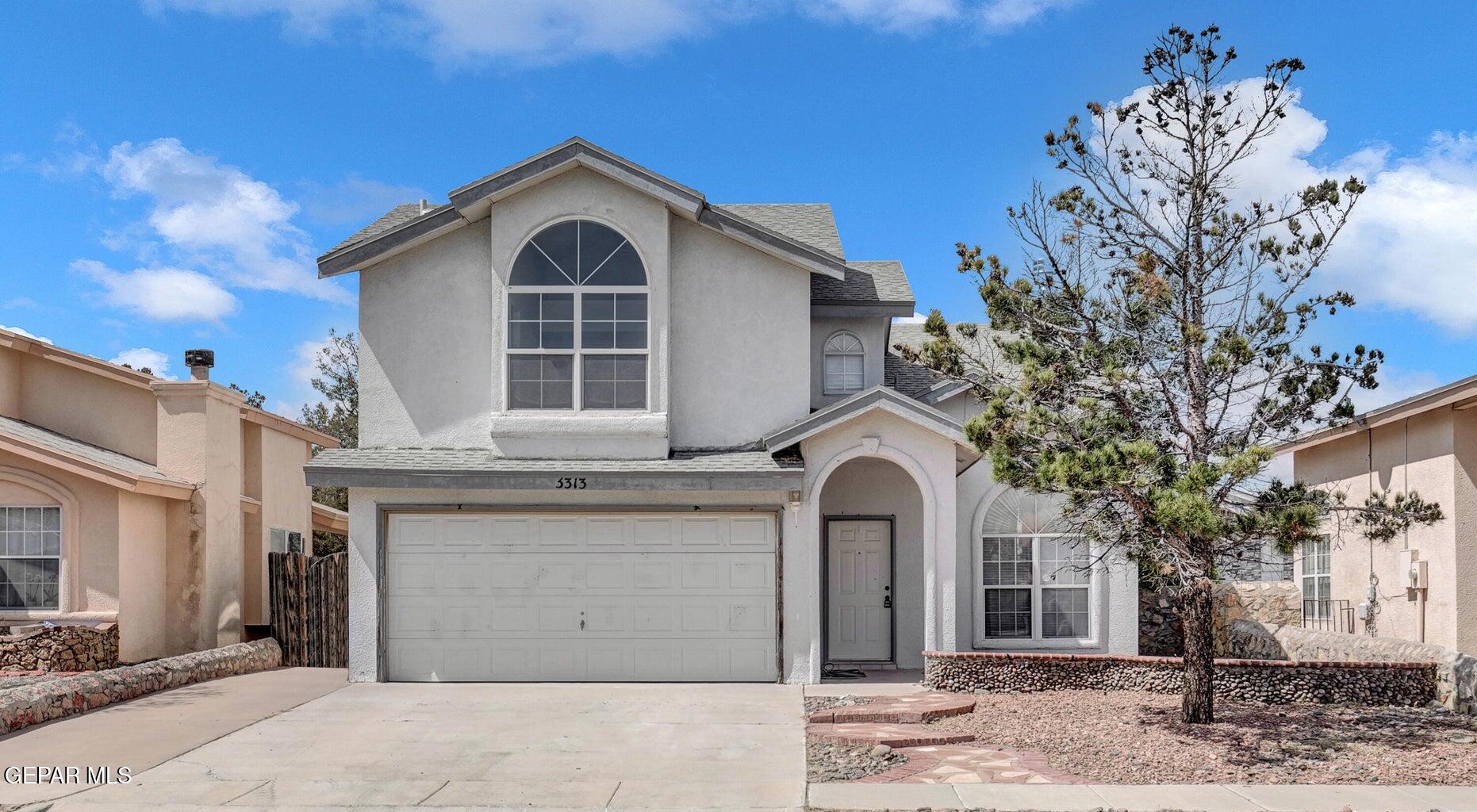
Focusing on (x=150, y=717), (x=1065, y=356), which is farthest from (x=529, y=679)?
(x=1065, y=356)

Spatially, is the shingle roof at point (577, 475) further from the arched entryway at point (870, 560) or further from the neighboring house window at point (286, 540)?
the neighboring house window at point (286, 540)

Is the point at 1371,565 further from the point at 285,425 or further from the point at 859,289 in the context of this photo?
the point at 285,425

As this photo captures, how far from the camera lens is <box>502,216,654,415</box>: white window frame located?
51.9ft

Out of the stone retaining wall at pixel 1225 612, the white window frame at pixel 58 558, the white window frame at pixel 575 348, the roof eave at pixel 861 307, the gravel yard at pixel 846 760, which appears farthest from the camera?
the stone retaining wall at pixel 1225 612

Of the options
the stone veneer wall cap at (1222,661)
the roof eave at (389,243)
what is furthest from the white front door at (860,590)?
the roof eave at (389,243)

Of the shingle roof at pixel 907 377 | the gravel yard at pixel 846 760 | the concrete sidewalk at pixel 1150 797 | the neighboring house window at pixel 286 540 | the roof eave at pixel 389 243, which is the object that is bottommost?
the gravel yard at pixel 846 760

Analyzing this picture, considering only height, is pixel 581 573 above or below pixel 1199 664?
above

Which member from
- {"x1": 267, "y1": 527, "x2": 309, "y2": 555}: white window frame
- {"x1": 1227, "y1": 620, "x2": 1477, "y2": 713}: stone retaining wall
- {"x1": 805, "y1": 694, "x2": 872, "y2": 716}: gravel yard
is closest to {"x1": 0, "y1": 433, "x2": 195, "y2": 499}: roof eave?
{"x1": 267, "y1": 527, "x2": 309, "y2": 555}: white window frame

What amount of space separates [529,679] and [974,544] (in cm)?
636

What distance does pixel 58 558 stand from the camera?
16.2m

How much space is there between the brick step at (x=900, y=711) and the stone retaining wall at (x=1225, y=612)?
658 centimetres

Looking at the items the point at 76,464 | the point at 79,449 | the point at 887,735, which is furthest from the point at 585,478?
the point at 79,449

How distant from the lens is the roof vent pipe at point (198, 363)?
1775cm

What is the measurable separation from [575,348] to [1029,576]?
701 centimetres
